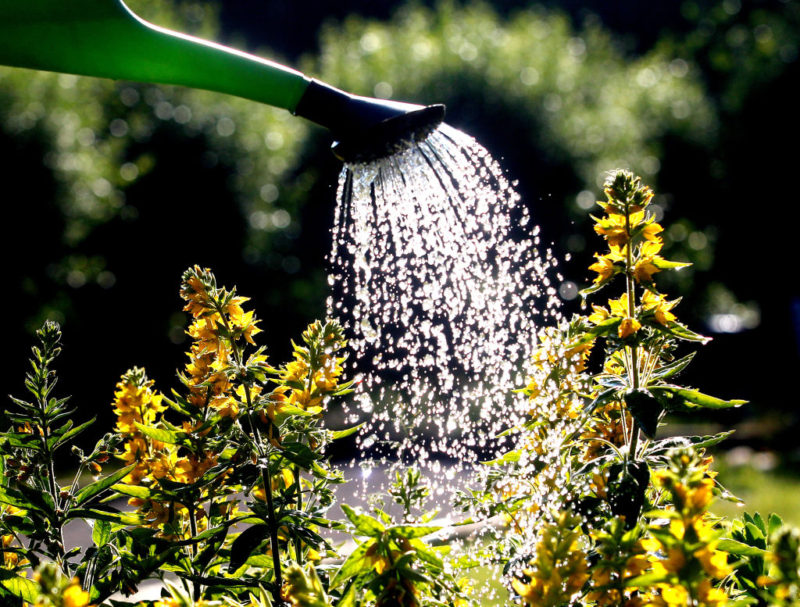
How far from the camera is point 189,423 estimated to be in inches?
56.0

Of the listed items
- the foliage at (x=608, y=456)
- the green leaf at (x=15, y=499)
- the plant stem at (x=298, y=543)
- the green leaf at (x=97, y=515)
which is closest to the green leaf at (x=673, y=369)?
the foliage at (x=608, y=456)

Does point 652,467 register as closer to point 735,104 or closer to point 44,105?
point 44,105

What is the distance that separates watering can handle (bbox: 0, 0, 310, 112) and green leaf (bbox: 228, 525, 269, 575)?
71 centimetres

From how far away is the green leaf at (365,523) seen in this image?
93 cm

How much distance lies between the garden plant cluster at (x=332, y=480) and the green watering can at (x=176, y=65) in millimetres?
332

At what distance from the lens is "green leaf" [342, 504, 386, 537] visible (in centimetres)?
93

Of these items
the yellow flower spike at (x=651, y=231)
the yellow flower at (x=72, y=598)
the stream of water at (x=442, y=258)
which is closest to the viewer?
the yellow flower at (x=72, y=598)

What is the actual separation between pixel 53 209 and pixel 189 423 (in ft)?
29.3

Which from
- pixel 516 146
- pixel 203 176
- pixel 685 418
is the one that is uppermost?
pixel 516 146

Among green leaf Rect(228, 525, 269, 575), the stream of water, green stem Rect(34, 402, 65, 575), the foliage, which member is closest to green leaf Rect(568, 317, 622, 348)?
the foliage

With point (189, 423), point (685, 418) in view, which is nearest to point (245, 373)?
point (189, 423)

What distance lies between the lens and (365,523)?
94cm

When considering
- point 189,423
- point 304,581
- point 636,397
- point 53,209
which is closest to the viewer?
point 304,581

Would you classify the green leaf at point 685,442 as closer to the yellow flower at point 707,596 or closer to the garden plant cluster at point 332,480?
the garden plant cluster at point 332,480
